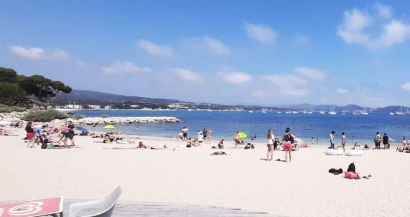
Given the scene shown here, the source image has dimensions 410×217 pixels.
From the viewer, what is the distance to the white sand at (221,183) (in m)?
7.94

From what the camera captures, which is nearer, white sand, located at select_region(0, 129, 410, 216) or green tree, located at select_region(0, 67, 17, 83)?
white sand, located at select_region(0, 129, 410, 216)

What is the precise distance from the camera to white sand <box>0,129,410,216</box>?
794 cm

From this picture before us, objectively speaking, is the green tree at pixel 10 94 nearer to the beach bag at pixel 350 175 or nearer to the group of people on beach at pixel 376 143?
the group of people on beach at pixel 376 143

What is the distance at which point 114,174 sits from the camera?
457 inches

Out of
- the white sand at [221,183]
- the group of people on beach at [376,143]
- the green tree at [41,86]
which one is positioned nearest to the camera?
the white sand at [221,183]

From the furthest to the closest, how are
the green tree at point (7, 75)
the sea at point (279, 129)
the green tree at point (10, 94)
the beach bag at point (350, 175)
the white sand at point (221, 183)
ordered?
the green tree at point (7, 75) → the green tree at point (10, 94) → the sea at point (279, 129) → the beach bag at point (350, 175) → the white sand at point (221, 183)

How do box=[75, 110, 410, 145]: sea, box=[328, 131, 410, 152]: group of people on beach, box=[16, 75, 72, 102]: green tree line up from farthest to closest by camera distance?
box=[16, 75, 72, 102]: green tree < box=[75, 110, 410, 145]: sea < box=[328, 131, 410, 152]: group of people on beach

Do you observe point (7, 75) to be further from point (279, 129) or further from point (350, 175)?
point (350, 175)

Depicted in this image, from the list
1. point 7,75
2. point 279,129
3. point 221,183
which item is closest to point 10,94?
point 7,75

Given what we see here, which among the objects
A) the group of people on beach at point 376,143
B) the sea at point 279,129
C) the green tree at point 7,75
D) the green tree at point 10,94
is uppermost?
the green tree at point 7,75

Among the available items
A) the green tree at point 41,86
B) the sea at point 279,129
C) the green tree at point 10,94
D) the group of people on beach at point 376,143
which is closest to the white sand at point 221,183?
the group of people on beach at point 376,143

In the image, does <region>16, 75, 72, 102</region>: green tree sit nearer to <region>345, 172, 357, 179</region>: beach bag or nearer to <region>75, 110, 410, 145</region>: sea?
<region>75, 110, 410, 145</region>: sea

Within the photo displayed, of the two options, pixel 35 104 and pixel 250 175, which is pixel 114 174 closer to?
pixel 250 175

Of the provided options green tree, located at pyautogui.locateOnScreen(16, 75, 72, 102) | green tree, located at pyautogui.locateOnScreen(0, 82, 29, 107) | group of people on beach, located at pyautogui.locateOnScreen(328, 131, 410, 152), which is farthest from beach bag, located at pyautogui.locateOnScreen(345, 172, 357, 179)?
green tree, located at pyautogui.locateOnScreen(16, 75, 72, 102)
